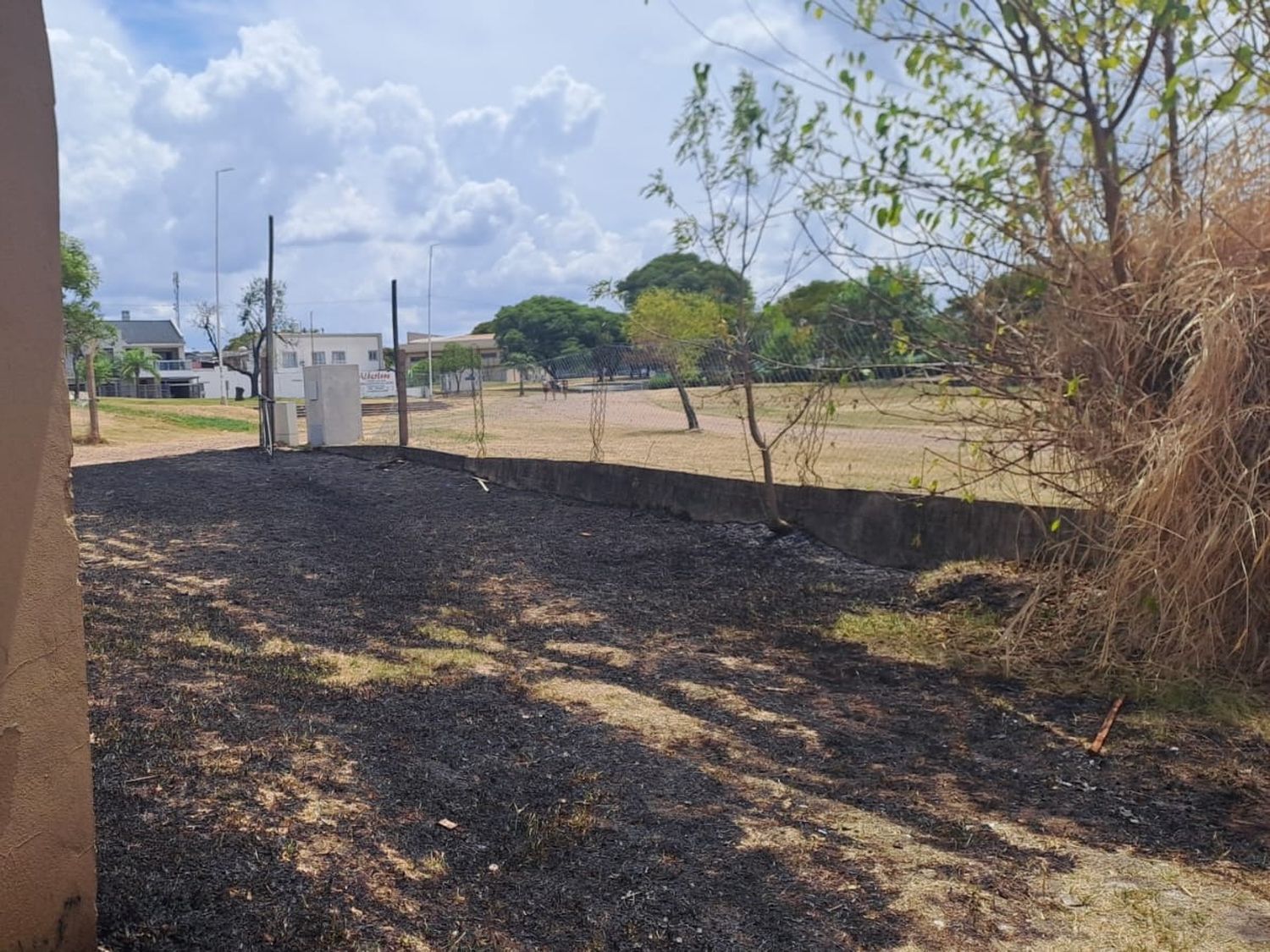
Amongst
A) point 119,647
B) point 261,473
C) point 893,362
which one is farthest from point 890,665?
point 261,473

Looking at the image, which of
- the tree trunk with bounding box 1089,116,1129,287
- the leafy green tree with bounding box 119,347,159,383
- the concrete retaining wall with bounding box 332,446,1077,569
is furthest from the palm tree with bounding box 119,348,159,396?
the tree trunk with bounding box 1089,116,1129,287

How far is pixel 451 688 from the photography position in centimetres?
506

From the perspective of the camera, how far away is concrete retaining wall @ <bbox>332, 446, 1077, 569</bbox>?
24.0ft

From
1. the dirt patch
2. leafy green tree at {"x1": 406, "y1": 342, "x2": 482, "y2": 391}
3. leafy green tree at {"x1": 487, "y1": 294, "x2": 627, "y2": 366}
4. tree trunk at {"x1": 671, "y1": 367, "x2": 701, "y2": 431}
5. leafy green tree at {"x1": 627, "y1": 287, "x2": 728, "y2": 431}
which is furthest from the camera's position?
leafy green tree at {"x1": 487, "y1": 294, "x2": 627, "y2": 366}

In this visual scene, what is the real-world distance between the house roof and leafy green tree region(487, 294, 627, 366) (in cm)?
2596

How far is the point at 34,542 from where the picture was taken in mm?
2285

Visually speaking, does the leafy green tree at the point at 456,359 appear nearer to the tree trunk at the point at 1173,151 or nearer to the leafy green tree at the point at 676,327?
the leafy green tree at the point at 676,327

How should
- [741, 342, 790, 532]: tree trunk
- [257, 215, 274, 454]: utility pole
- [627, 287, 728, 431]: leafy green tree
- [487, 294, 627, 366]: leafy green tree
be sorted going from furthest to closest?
1. [487, 294, 627, 366]: leafy green tree
2. [257, 215, 274, 454]: utility pole
3. [627, 287, 728, 431]: leafy green tree
4. [741, 342, 790, 532]: tree trunk

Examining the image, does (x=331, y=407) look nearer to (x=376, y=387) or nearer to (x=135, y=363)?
(x=376, y=387)

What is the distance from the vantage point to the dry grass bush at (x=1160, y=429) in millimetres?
5289

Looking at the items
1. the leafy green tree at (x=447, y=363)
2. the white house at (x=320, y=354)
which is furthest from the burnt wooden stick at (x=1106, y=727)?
the white house at (x=320, y=354)

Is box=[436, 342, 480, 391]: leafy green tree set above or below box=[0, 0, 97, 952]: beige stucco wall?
above

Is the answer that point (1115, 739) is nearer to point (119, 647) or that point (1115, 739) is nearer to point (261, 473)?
point (119, 647)

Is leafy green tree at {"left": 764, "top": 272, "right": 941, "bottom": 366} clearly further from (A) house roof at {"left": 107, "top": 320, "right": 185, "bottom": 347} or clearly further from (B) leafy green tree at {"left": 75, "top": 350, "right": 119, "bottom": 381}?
(A) house roof at {"left": 107, "top": 320, "right": 185, "bottom": 347}
